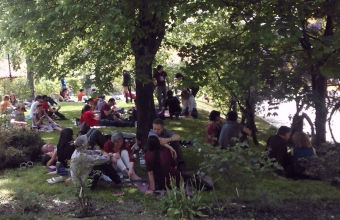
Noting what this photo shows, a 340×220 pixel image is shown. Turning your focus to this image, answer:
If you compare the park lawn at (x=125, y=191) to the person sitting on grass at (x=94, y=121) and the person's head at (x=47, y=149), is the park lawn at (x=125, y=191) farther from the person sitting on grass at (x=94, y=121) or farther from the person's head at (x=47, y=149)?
the person sitting on grass at (x=94, y=121)

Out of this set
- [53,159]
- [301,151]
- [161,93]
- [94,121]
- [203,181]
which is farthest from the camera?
[161,93]

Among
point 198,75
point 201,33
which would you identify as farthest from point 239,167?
point 201,33

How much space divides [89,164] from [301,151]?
13.2ft

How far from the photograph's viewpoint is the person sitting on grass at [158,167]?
722 cm

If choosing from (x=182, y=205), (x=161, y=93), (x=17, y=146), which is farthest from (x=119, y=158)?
(x=161, y=93)

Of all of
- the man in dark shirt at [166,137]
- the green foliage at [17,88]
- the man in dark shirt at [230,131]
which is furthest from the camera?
the green foliage at [17,88]

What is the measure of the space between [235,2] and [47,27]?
3.40 m

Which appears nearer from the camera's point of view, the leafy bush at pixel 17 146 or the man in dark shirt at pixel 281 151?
the man in dark shirt at pixel 281 151

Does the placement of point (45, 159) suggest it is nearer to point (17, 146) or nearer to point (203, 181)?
point (17, 146)

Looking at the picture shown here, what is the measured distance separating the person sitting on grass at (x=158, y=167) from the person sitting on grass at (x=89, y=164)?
30.2 inches

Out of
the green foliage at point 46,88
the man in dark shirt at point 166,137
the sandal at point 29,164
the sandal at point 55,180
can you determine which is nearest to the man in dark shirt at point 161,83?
the sandal at point 29,164

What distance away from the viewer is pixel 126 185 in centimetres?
783

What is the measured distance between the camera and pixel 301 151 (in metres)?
8.20

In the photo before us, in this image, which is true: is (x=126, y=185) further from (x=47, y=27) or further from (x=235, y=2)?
(x=235, y=2)
